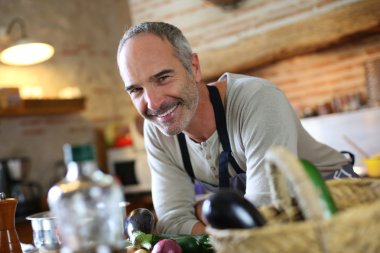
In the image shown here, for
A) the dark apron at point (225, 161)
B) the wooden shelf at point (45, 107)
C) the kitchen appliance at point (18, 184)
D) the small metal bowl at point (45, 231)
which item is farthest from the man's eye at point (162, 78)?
the wooden shelf at point (45, 107)

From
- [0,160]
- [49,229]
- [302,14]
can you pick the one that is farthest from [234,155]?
[0,160]

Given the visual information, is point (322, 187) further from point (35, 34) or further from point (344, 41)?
point (35, 34)

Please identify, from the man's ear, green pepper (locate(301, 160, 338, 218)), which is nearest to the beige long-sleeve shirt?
the man's ear

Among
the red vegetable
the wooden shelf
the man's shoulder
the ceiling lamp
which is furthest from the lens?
the wooden shelf

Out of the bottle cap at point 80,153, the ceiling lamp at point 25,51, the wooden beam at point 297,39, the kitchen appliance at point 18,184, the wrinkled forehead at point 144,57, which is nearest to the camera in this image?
the bottle cap at point 80,153

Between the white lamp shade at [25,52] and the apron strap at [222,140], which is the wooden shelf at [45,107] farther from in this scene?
the apron strap at [222,140]

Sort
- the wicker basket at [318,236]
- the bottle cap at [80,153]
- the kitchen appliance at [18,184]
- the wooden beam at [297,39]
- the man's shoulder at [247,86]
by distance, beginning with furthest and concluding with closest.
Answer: the kitchen appliance at [18,184], the wooden beam at [297,39], the man's shoulder at [247,86], the bottle cap at [80,153], the wicker basket at [318,236]

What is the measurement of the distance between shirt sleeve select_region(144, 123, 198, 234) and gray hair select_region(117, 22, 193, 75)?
0.32 meters

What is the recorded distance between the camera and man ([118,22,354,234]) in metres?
1.36

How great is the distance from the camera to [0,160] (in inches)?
181

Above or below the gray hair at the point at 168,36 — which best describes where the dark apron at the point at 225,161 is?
below

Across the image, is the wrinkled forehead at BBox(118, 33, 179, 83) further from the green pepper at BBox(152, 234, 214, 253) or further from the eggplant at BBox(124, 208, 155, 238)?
the green pepper at BBox(152, 234, 214, 253)

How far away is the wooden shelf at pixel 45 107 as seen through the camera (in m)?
4.67

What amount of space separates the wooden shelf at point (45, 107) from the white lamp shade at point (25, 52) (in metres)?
0.50
